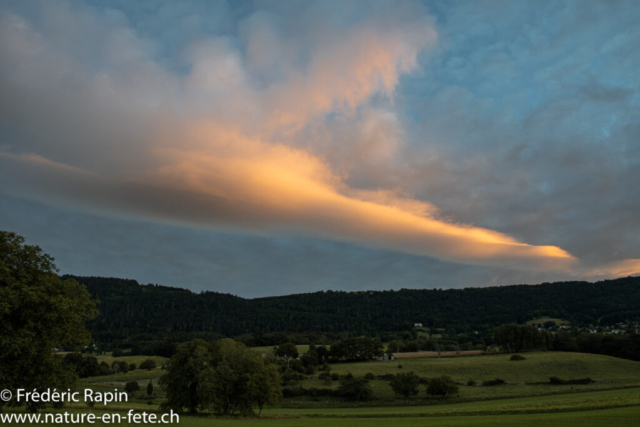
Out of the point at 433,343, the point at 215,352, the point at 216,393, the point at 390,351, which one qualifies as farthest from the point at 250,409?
the point at 433,343

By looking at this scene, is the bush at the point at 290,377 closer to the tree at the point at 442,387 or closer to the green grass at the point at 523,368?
the green grass at the point at 523,368

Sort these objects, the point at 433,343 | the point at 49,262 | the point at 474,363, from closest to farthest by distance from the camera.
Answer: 1. the point at 49,262
2. the point at 474,363
3. the point at 433,343

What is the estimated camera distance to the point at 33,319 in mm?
27469

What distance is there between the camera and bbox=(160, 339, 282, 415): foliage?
165ft

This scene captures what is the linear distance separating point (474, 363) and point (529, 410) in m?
71.8

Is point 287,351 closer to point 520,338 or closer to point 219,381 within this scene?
point 219,381

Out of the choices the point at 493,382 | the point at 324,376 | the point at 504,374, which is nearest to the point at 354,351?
the point at 324,376

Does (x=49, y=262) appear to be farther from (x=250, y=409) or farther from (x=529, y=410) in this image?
(x=529, y=410)

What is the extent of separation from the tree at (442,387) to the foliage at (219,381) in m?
37.1

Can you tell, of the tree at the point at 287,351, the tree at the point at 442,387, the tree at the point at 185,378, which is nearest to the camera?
the tree at the point at 185,378

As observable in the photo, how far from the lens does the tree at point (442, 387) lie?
251 ft

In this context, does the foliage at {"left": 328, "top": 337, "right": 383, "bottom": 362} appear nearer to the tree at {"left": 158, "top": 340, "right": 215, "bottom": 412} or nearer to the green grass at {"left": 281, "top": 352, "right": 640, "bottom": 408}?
the green grass at {"left": 281, "top": 352, "right": 640, "bottom": 408}

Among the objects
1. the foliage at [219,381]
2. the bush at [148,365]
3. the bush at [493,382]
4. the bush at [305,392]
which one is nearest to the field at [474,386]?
the bush at [493,382]

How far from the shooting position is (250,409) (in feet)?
168
